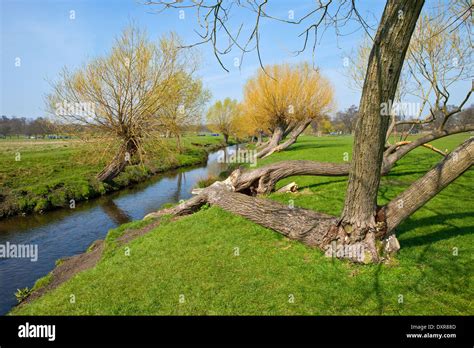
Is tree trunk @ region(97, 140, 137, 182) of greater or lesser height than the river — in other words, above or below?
above

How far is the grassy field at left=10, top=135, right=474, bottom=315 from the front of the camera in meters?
5.02

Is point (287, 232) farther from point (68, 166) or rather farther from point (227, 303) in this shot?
point (68, 166)

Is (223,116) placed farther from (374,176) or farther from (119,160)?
(374,176)

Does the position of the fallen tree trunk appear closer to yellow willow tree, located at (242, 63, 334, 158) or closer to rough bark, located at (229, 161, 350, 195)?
rough bark, located at (229, 161, 350, 195)

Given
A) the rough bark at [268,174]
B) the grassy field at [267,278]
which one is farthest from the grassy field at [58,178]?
the grassy field at [267,278]

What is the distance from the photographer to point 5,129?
6241cm

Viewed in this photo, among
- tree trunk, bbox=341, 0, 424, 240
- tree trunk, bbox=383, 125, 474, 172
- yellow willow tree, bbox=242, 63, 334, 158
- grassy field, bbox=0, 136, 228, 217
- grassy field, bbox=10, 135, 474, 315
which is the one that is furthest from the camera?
yellow willow tree, bbox=242, 63, 334, 158

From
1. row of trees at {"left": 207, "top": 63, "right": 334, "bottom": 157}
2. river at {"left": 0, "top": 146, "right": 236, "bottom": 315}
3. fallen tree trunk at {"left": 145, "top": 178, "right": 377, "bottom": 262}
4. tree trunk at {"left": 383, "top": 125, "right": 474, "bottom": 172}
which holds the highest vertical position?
row of trees at {"left": 207, "top": 63, "right": 334, "bottom": 157}

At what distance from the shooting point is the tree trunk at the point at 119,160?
1998cm

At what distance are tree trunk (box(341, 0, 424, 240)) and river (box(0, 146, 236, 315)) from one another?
28.3ft

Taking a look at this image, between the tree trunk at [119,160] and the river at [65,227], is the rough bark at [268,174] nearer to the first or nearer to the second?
the river at [65,227]

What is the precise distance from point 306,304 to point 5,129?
7570cm

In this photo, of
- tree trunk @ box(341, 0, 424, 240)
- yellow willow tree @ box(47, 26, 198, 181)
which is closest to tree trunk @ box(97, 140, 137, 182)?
yellow willow tree @ box(47, 26, 198, 181)

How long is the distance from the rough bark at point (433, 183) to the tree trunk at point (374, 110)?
459mm
